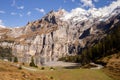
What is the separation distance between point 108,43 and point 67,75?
115m

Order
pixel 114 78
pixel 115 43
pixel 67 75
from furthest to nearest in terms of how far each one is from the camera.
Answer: pixel 115 43, pixel 114 78, pixel 67 75

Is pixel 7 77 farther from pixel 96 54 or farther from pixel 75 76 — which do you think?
pixel 96 54

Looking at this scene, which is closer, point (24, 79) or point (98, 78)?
point (24, 79)

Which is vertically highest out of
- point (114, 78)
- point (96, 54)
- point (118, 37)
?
point (118, 37)

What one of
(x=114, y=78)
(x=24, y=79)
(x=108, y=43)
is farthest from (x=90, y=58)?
(x=24, y=79)

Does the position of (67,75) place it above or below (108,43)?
below

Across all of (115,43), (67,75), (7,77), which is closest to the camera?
(7,77)

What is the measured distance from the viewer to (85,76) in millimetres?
67562

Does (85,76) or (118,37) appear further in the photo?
(118,37)

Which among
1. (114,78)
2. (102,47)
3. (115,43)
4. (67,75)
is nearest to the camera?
(67,75)

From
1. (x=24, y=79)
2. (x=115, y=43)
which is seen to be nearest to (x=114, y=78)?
(x=24, y=79)

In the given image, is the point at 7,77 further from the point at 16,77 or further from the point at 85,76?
the point at 85,76

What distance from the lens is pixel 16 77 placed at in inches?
1580

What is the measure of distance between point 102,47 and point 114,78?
354 ft
